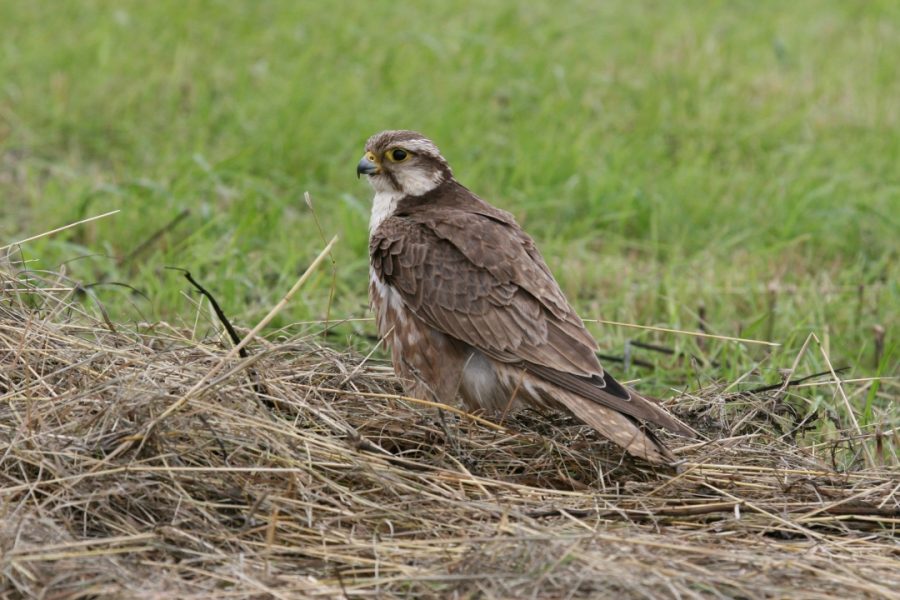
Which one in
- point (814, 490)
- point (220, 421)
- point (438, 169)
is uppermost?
point (438, 169)

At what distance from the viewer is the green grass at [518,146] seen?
6.54 meters

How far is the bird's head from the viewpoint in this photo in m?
5.48

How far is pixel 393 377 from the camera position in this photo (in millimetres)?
4926

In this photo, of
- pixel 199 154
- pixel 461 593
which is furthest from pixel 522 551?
pixel 199 154

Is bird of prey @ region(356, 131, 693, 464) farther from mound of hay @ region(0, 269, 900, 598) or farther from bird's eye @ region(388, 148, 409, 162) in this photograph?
bird's eye @ region(388, 148, 409, 162)

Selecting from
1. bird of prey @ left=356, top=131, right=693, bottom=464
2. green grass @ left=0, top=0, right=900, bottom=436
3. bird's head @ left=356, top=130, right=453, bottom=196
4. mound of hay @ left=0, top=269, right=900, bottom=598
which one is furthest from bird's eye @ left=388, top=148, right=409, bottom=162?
mound of hay @ left=0, top=269, right=900, bottom=598

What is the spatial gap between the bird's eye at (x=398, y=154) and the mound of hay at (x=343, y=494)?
1072 mm

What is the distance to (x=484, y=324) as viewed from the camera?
480 centimetres

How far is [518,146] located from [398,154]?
301 cm

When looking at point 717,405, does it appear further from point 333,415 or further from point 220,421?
point 220,421

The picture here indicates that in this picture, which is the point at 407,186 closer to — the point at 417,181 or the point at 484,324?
the point at 417,181

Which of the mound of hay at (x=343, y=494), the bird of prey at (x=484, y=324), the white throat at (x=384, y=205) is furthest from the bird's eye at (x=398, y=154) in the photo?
the mound of hay at (x=343, y=494)

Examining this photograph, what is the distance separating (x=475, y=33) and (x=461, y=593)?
7.58 meters

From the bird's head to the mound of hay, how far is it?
99 cm
